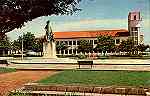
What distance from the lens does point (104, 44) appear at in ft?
173

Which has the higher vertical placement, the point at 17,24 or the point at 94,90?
the point at 17,24

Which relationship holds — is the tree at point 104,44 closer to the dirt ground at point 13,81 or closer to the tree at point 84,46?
the tree at point 84,46

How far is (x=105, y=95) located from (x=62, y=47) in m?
44.0

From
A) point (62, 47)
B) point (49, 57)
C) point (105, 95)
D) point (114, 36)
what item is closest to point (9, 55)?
point (49, 57)

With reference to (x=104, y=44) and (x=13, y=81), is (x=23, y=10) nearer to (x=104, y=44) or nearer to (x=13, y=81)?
(x=13, y=81)

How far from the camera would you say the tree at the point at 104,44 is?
51969 mm

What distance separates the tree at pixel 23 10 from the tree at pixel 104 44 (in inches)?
1820

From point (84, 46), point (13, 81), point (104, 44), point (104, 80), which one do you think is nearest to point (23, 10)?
point (104, 80)

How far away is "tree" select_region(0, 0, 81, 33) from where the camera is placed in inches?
216

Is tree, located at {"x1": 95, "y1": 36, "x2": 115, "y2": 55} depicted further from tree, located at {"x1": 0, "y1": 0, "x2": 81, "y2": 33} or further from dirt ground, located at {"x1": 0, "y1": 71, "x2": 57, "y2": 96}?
tree, located at {"x1": 0, "y1": 0, "x2": 81, "y2": 33}

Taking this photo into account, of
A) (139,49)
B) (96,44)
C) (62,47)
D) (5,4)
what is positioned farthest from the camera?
(96,44)

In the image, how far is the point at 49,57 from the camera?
26.2 meters

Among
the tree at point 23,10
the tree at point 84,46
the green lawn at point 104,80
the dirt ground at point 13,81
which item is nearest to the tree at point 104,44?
the tree at point 84,46

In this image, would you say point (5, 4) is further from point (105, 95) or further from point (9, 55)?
point (9, 55)
